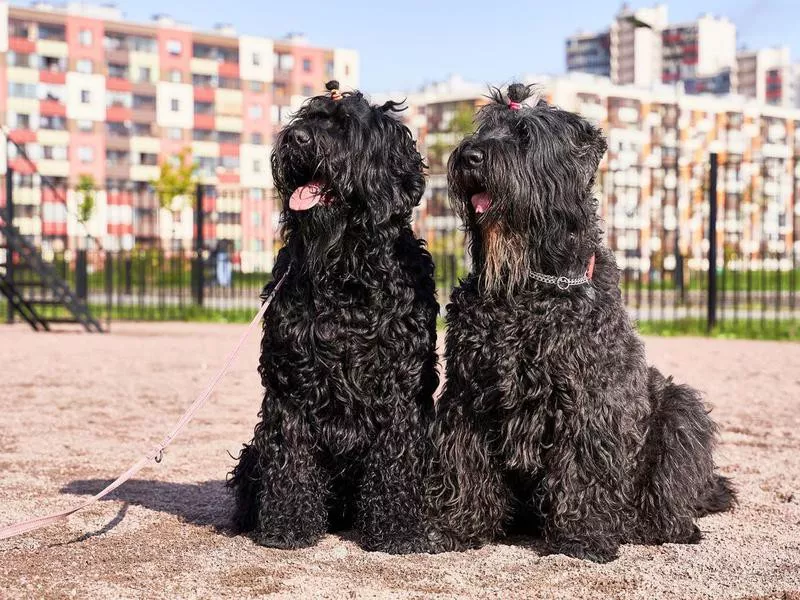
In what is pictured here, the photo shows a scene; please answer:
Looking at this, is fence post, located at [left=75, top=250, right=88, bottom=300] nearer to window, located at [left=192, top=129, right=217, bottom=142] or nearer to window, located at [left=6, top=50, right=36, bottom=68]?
window, located at [left=6, top=50, right=36, bottom=68]

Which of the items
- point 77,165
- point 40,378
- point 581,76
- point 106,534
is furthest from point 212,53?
point 106,534

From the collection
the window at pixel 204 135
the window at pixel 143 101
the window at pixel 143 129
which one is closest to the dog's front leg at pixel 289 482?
the window at pixel 143 129

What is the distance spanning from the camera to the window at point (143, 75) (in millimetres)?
82875

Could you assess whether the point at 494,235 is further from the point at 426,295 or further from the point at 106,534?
the point at 106,534

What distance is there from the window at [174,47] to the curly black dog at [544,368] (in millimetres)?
84723

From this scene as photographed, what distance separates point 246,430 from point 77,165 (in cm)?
7681

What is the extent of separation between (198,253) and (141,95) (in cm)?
6935

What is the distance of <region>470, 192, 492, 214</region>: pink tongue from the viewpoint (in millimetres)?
3855

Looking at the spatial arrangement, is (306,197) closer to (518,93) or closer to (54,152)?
(518,93)

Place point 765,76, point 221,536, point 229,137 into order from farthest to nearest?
1. point 765,76
2. point 229,137
3. point 221,536

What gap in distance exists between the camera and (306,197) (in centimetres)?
393

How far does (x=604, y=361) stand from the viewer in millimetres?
4066

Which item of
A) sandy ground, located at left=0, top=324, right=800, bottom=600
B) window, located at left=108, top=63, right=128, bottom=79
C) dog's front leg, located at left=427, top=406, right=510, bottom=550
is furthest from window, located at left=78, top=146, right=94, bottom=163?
dog's front leg, located at left=427, top=406, right=510, bottom=550

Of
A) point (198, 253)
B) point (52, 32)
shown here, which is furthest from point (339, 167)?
point (52, 32)
